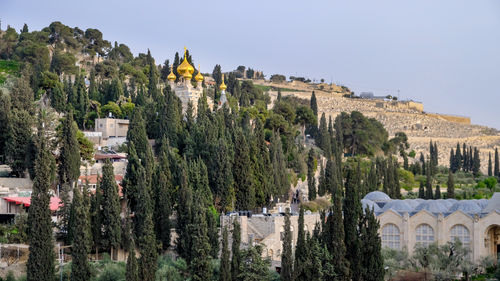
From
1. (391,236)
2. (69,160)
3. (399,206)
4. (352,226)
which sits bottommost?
(391,236)

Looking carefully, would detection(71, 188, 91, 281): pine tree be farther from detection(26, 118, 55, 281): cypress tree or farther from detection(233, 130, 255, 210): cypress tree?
detection(233, 130, 255, 210): cypress tree

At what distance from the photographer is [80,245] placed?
2584 cm

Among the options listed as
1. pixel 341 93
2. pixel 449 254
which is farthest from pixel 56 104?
pixel 341 93

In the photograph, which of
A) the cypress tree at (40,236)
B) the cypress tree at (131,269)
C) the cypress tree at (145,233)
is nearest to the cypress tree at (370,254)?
the cypress tree at (145,233)

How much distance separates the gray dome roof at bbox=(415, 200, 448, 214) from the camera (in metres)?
38.4

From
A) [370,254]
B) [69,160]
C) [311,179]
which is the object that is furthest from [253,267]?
[311,179]

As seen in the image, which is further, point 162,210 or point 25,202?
point 25,202

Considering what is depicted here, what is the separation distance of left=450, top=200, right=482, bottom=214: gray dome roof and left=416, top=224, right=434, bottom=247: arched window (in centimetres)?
166

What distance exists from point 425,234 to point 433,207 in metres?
1.80

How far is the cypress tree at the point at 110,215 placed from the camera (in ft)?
96.4

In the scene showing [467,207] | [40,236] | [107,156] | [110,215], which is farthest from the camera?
[107,156]

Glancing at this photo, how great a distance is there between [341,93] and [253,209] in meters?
64.0

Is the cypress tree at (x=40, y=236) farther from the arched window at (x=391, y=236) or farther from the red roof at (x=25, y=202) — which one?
the arched window at (x=391, y=236)

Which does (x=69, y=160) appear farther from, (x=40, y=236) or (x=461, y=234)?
(x=461, y=234)
